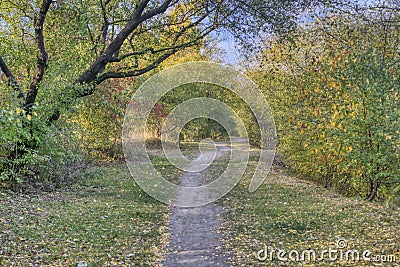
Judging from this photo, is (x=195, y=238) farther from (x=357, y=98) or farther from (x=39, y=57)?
(x=39, y=57)

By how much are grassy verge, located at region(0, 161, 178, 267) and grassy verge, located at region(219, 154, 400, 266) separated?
5.05 ft

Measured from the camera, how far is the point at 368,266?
→ 17.5 feet

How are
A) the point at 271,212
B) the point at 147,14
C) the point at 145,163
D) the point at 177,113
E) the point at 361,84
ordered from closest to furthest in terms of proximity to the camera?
1. the point at 271,212
2. the point at 361,84
3. the point at 147,14
4. the point at 145,163
5. the point at 177,113

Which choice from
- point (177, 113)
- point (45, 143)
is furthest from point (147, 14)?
point (177, 113)

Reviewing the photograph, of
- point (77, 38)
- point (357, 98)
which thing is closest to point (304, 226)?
point (357, 98)

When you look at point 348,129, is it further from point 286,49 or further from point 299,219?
point 286,49

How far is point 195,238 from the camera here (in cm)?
722

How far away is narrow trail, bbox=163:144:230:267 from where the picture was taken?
5.99 m

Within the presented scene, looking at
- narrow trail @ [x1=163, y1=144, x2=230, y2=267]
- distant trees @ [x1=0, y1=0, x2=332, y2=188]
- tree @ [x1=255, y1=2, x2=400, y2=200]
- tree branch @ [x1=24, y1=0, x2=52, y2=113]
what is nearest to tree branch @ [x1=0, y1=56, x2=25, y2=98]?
distant trees @ [x1=0, y1=0, x2=332, y2=188]

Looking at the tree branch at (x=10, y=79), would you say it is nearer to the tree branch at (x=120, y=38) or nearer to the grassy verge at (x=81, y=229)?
the tree branch at (x=120, y=38)

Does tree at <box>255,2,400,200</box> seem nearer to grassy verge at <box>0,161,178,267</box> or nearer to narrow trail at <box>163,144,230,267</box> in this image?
narrow trail at <box>163,144,230,267</box>

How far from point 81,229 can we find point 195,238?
7.06ft

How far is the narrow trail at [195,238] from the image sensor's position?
599 cm

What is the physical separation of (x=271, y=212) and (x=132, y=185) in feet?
17.4
